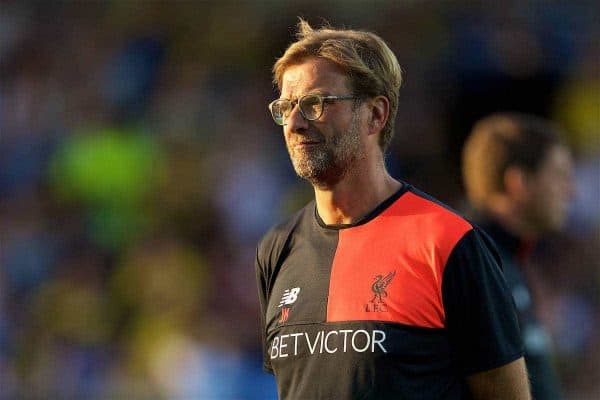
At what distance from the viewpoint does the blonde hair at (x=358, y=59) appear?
3.27m

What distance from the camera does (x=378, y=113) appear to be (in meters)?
3.37

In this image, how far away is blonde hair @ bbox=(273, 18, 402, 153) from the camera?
129 inches

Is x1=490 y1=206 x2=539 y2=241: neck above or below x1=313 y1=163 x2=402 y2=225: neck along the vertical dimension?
above

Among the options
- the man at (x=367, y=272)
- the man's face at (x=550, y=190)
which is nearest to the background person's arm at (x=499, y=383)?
the man at (x=367, y=272)

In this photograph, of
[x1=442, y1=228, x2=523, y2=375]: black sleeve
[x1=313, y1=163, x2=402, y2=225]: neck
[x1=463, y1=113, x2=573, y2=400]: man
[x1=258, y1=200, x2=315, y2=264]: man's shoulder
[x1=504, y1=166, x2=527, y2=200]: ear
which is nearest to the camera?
[x1=442, y1=228, x2=523, y2=375]: black sleeve

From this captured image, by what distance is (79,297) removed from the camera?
8180 millimetres

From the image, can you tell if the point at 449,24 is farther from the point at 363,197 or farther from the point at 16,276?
the point at 363,197

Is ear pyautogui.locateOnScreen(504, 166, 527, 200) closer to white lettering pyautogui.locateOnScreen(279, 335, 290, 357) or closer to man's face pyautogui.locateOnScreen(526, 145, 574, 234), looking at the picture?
man's face pyautogui.locateOnScreen(526, 145, 574, 234)

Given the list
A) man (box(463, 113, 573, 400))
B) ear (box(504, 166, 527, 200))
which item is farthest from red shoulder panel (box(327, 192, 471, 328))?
ear (box(504, 166, 527, 200))

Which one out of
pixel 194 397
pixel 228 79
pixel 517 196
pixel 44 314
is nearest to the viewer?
pixel 517 196

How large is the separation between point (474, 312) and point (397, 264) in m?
0.27

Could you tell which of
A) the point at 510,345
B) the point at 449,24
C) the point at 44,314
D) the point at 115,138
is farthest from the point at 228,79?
the point at 510,345

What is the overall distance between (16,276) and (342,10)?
337cm

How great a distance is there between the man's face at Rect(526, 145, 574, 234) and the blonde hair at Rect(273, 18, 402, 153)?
1776mm
